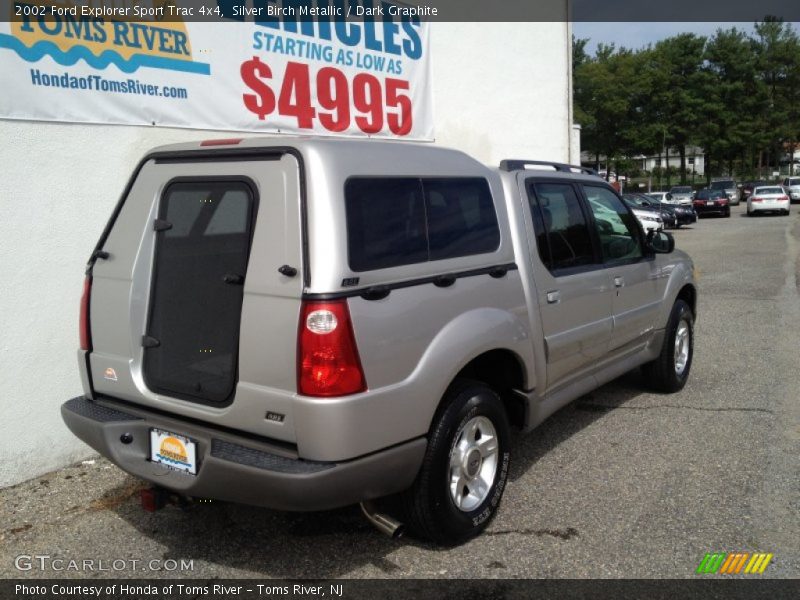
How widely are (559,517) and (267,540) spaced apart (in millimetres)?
1529

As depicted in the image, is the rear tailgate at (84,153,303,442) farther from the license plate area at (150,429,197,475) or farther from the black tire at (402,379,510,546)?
the black tire at (402,379,510,546)

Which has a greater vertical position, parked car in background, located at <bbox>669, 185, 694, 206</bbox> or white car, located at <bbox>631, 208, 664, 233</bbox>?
parked car in background, located at <bbox>669, 185, 694, 206</bbox>

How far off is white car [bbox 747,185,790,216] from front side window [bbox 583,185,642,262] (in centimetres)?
3078

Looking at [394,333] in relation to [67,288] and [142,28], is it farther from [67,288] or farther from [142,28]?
[142,28]

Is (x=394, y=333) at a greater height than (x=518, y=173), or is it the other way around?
(x=518, y=173)

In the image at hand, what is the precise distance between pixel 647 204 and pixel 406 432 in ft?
85.9

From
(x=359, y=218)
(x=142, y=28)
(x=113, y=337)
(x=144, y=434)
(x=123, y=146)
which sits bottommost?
(x=144, y=434)

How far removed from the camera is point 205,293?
345 centimetres

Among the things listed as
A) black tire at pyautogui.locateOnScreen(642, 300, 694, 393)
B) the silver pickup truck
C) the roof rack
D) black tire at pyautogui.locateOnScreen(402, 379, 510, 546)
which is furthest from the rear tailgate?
black tire at pyautogui.locateOnScreen(642, 300, 694, 393)

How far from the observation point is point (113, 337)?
11.9ft

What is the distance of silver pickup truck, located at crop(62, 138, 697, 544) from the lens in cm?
298

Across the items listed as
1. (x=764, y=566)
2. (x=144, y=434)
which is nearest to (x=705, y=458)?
(x=764, y=566)

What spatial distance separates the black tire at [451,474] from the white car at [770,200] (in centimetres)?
3295

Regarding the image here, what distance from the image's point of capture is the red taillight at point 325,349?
2.91 meters
